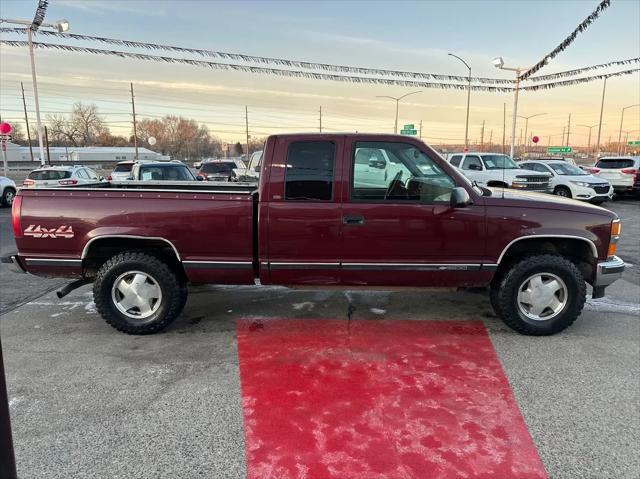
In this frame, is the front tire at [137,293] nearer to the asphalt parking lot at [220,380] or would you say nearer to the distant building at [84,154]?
the asphalt parking lot at [220,380]

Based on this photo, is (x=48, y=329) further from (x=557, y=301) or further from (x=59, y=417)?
(x=557, y=301)

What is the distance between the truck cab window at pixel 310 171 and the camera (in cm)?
454

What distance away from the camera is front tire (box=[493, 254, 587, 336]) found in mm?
4652

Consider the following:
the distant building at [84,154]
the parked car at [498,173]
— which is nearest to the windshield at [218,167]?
the parked car at [498,173]

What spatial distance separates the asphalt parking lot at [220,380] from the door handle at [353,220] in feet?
3.69

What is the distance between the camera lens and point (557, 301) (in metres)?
4.75

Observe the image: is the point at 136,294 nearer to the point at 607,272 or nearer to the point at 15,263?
the point at 15,263

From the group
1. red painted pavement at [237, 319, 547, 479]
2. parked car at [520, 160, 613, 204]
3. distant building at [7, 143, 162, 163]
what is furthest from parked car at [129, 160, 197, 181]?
distant building at [7, 143, 162, 163]

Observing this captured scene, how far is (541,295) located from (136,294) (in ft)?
12.9

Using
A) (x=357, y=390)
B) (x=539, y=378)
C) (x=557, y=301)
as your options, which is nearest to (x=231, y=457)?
(x=357, y=390)

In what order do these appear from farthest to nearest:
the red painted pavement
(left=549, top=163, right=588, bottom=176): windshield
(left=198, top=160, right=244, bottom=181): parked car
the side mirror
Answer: (left=198, top=160, right=244, bottom=181): parked car → (left=549, top=163, right=588, bottom=176): windshield → the side mirror → the red painted pavement

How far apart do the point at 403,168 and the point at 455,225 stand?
0.73 meters

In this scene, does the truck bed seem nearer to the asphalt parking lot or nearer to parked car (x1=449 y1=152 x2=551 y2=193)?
the asphalt parking lot

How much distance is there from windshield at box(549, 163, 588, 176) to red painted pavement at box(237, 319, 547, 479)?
15.8 m
